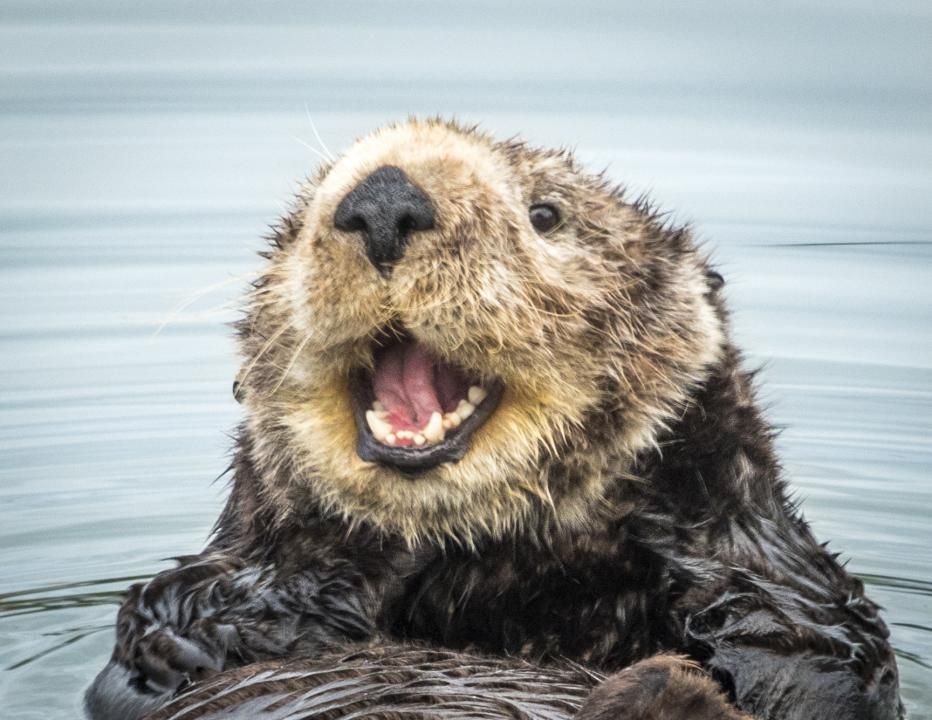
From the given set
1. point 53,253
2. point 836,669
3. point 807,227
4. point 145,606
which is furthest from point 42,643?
point 807,227

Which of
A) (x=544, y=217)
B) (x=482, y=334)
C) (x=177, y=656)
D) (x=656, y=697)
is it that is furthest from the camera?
(x=544, y=217)

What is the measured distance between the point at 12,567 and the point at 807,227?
18.2 feet

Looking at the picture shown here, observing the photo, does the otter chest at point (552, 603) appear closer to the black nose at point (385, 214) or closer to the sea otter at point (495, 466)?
the sea otter at point (495, 466)

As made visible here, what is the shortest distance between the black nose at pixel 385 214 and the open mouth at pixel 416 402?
0.29 m

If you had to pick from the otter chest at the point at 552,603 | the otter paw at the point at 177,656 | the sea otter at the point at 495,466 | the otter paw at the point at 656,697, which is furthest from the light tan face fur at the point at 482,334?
the otter paw at the point at 656,697

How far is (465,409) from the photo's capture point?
458 centimetres

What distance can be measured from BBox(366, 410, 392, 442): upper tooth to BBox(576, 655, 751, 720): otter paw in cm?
98

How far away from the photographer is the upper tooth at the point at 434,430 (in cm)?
446

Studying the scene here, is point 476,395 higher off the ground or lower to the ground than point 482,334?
lower

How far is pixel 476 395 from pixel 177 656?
1018 mm

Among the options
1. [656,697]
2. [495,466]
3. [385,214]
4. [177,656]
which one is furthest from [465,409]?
[656,697]

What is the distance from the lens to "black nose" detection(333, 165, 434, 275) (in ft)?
14.0

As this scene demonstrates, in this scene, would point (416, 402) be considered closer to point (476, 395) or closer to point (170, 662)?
point (476, 395)

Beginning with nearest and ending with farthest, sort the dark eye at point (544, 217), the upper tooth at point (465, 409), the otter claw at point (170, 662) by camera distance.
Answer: the upper tooth at point (465, 409) → the otter claw at point (170, 662) → the dark eye at point (544, 217)
